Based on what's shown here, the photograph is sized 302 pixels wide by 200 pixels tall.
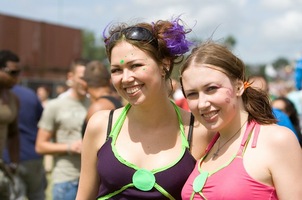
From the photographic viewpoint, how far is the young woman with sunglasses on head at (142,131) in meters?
Result: 2.75

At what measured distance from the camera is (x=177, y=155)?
281 centimetres

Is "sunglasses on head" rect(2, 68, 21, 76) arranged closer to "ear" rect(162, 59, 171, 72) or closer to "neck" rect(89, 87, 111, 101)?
"neck" rect(89, 87, 111, 101)

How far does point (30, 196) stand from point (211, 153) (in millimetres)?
3874

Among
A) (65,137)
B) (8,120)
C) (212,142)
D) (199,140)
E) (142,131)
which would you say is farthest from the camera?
(65,137)

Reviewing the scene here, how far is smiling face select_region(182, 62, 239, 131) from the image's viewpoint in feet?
8.05

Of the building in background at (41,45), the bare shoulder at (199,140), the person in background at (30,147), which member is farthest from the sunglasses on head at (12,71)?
the building in background at (41,45)

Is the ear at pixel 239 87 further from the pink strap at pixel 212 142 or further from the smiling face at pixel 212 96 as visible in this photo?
the pink strap at pixel 212 142

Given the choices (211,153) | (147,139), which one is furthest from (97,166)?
(211,153)

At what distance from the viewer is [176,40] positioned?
290 centimetres

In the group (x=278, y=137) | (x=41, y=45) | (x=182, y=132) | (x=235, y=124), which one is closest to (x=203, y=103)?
(x=235, y=124)

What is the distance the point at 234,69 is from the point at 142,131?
66 centimetres

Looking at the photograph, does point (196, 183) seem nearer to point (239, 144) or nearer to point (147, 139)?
point (239, 144)

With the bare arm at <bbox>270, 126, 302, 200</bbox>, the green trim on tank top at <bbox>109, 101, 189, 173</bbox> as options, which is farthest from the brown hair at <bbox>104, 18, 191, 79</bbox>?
the bare arm at <bbox>270, 126, 302, 200</bbox>

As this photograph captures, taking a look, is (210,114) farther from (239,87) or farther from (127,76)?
(127,76)
